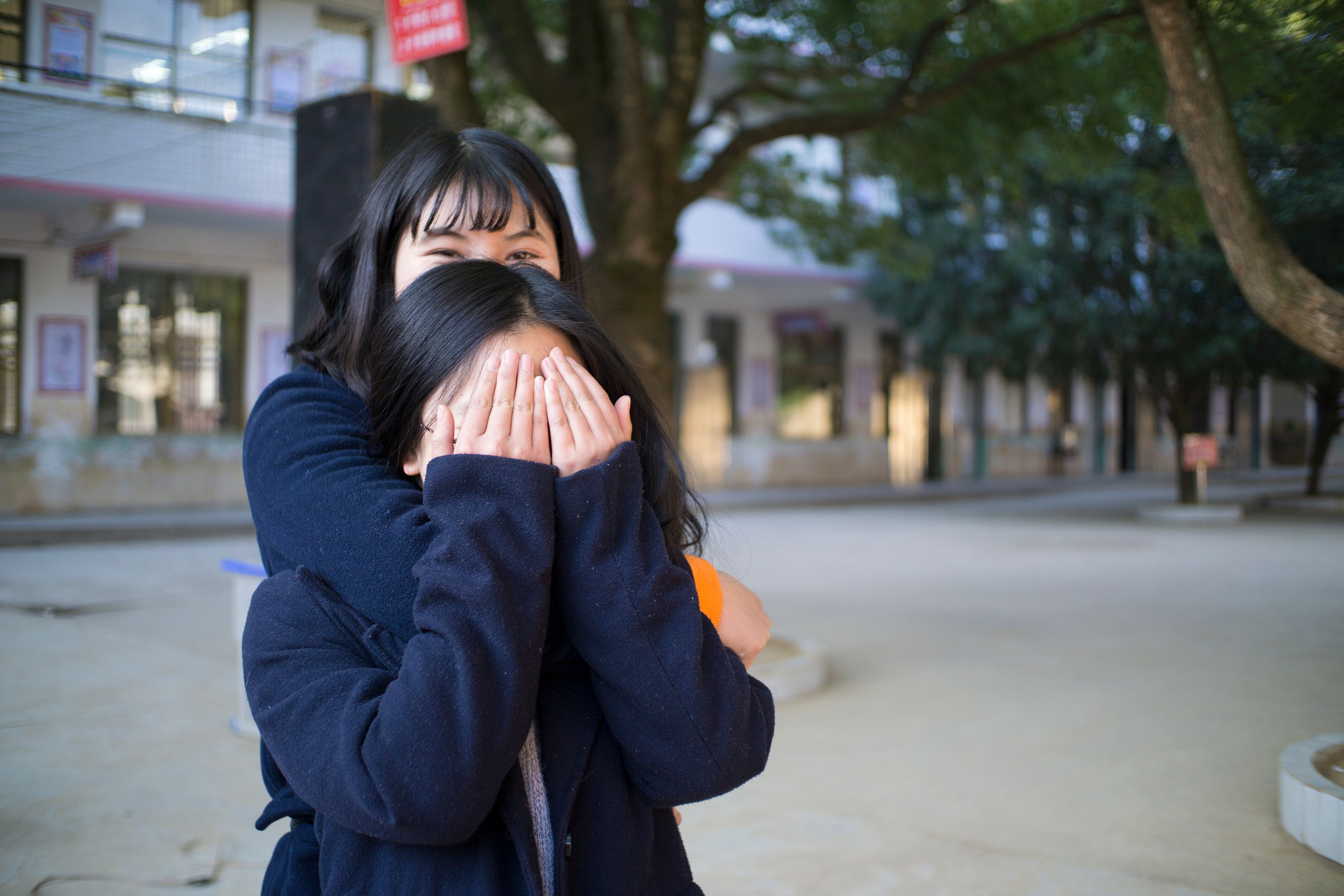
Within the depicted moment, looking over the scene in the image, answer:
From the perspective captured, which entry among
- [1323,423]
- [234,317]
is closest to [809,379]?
[1323,423]

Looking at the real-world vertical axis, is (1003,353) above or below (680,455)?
above

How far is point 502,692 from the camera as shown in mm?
938

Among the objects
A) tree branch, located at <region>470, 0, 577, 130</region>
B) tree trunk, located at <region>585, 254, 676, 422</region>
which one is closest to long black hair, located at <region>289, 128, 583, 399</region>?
tree trunk, located at <region>585, 254, 676, 422</region>

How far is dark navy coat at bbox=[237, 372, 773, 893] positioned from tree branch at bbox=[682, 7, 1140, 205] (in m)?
5.13

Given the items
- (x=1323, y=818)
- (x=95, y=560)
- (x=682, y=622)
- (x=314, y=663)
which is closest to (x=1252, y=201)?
(x=1323, y=818)

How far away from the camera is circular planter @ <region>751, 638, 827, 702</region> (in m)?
5.09

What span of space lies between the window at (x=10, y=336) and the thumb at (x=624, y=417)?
3223 mm

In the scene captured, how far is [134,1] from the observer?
143 inches

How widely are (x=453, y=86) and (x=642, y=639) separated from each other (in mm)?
5059

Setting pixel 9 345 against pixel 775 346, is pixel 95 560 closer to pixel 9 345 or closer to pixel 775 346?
pixel 9 345

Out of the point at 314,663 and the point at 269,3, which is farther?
the point at 269,3

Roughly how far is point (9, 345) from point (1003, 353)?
1471cm

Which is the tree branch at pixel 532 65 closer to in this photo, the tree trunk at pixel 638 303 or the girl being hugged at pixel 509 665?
the tree trunk at pixel 638 303

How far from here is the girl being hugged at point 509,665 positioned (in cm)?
93
